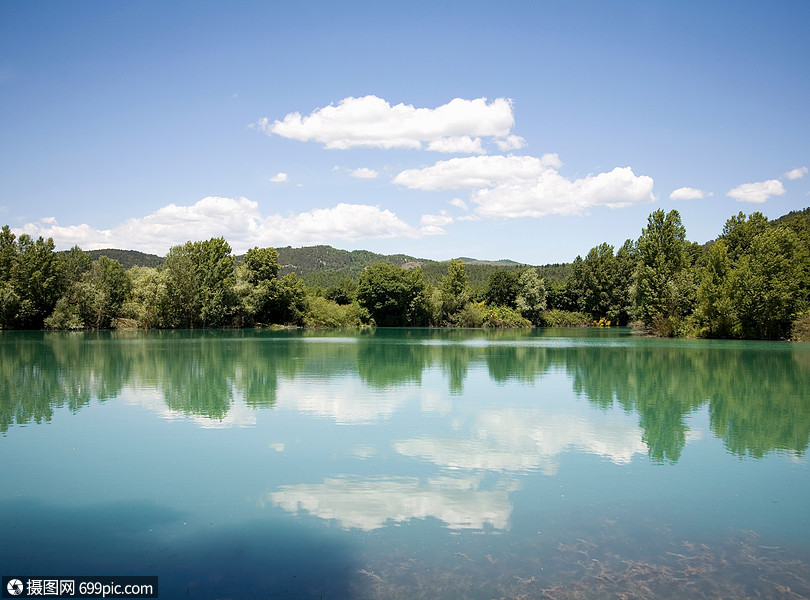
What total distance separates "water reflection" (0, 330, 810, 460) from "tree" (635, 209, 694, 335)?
18.7 metres

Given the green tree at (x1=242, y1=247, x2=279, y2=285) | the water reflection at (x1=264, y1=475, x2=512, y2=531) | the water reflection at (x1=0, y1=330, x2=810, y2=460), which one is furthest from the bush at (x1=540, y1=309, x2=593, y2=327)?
the water reflection at (x1=264, y1=475, x2=512, y2=531)

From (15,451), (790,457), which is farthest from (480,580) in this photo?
(15,451)

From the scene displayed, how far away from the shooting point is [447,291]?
83062 mm

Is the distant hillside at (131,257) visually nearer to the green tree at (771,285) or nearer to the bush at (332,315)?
the bush at (332,315)

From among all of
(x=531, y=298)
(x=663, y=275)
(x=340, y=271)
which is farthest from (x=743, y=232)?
(x=340, y=271)

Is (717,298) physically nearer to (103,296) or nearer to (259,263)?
(259,263)

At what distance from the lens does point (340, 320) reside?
77.4 meters

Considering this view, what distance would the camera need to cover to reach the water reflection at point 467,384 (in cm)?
1216

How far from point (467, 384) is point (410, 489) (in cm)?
1190

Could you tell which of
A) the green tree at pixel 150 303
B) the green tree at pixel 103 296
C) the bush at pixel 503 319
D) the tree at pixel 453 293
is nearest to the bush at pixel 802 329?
the bush at pixel 503 319

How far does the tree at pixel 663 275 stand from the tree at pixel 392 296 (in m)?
31.3

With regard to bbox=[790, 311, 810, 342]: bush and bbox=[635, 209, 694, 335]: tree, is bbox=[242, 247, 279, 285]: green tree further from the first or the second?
bbox=[790, 311, 810, 342]: bush

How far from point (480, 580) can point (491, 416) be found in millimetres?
8722

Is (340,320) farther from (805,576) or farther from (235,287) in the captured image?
(805,576)
